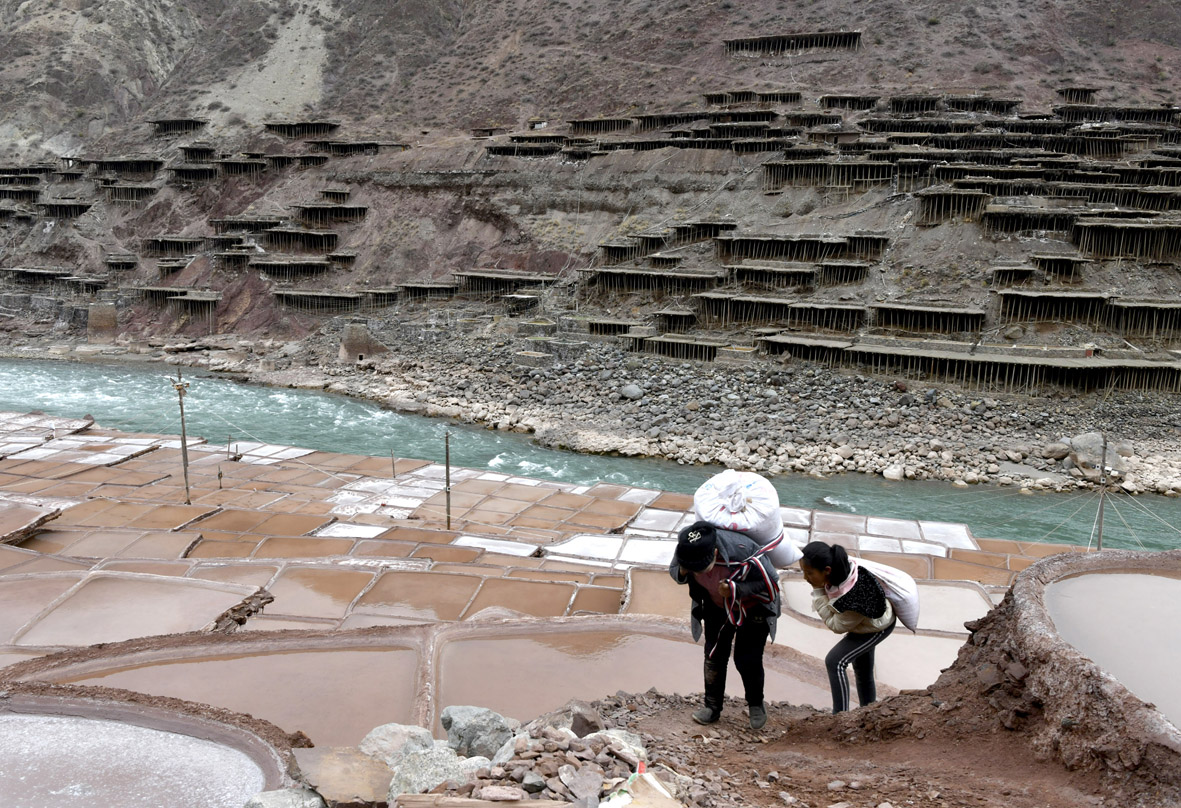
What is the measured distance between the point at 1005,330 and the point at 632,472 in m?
12.6

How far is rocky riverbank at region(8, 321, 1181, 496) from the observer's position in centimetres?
Answer: 2159

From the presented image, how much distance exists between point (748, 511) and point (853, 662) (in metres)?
1.24

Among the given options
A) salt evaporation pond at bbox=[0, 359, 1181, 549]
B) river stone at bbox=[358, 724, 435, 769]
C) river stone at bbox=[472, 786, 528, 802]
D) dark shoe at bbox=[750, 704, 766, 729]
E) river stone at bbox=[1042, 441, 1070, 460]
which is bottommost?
salt evaporation pond at bbox=[0, 359, 1181, 549]

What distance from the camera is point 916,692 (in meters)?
4.59

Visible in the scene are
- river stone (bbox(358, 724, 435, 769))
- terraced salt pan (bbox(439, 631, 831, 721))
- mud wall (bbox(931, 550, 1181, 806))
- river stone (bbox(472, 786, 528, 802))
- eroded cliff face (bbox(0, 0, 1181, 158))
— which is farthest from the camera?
eroded cliff face (bbox(0, 0, 1181, 158))

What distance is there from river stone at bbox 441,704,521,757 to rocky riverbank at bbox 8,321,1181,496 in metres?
18.0

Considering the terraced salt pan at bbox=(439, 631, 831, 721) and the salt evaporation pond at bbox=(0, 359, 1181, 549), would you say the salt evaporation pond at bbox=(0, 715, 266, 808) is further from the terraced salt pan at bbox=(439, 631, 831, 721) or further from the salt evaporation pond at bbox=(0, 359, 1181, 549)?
the salt evaporation pond at bbox=(0, 359, 1181, 549)

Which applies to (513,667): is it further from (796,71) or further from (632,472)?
(796,71)

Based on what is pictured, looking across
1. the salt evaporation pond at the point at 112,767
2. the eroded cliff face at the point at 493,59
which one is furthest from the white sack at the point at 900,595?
the eroded cliff face at the point at 493,59

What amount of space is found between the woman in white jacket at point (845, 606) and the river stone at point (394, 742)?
2159 mm

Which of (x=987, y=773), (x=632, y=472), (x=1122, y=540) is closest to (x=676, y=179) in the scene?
(x=632, y=472)

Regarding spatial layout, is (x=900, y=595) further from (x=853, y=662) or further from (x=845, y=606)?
(x=853, y=662)

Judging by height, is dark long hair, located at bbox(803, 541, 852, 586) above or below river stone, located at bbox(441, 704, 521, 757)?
above

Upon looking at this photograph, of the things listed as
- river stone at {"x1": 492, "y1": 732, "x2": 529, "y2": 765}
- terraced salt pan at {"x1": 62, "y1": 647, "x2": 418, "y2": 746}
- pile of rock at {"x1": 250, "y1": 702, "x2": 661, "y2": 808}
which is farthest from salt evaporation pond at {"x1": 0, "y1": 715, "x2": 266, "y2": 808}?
river stone at {"x1": 492, "y1": 732, "x2": 529, "y2": 765}
